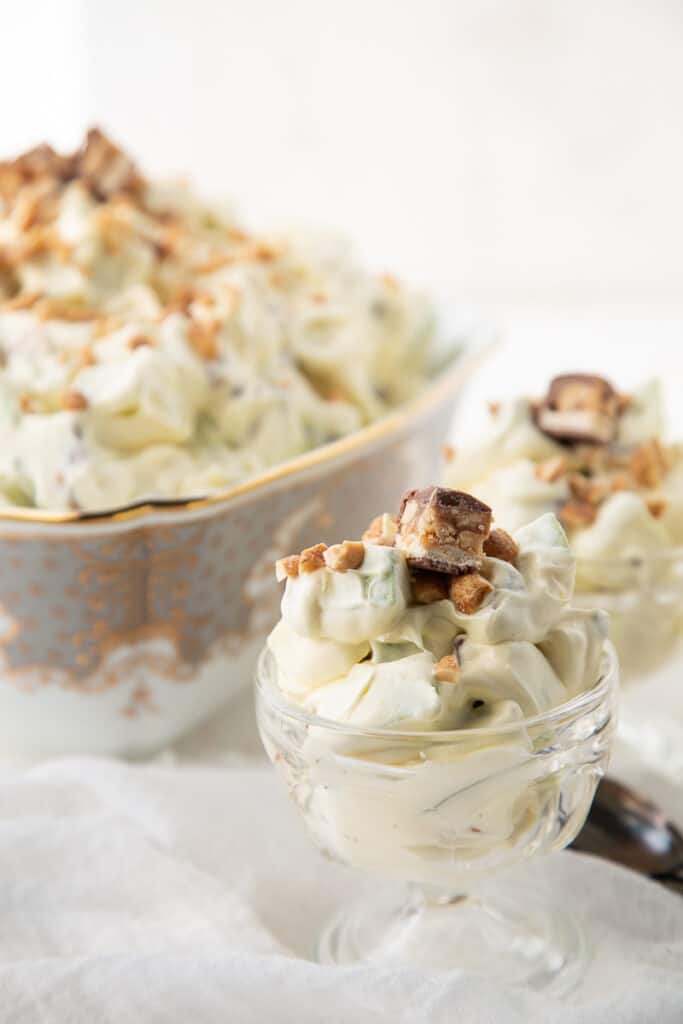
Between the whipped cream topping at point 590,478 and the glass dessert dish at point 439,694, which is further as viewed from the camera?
the whipped cream topping at point 590,478

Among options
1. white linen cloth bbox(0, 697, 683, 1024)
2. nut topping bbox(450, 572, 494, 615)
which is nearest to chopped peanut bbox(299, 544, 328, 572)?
nut topping bbox(450, 572, 494, 615)

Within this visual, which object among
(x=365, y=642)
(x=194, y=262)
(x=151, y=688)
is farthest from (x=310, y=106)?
(x=365, y=642)

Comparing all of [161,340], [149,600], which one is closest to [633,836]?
[149,600]

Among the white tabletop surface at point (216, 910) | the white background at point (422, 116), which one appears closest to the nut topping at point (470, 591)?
the white tabletop surface at point (216, 910)

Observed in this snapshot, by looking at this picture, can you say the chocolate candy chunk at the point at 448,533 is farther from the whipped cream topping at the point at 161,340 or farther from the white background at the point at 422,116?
the white background at the point at 422,116

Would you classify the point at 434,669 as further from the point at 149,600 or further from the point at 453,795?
the point at 149,600

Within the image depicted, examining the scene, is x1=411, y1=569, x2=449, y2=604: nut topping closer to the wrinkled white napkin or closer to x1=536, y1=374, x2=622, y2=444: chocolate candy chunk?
the wrinkled white napkin

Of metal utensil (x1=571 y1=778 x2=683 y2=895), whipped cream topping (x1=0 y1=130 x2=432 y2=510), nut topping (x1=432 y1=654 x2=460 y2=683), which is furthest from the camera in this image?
whipped cream topping (x1=0 y1=130 x2=432 y2=510)
